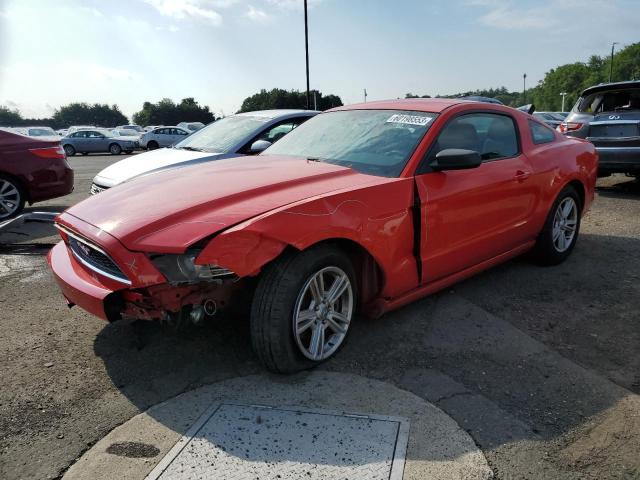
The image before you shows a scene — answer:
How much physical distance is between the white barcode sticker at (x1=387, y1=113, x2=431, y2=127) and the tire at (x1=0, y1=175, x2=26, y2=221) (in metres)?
5.67

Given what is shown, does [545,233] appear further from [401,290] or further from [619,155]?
[619,155]

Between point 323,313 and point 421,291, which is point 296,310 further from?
point 421,291

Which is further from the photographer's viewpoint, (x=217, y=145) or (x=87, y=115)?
(x=87, y=115)

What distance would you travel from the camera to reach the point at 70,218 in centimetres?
315

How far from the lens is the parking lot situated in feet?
7.79

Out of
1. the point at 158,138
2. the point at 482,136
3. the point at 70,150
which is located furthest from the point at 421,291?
the point at 70,150

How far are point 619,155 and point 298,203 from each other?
6.93 meters

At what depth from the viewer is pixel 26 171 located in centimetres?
712

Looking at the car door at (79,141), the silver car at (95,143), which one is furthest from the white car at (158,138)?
the car door at (79,141)

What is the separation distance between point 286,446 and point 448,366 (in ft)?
3.82

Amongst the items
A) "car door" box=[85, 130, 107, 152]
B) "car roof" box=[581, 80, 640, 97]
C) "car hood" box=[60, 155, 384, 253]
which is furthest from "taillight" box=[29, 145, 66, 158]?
"car door" box=[85, 130, 107, 152]

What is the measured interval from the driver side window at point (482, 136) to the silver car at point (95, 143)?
26.2 m

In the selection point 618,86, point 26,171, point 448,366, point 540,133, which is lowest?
A: point 448,366

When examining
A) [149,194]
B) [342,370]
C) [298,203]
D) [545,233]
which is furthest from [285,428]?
[545,233]
